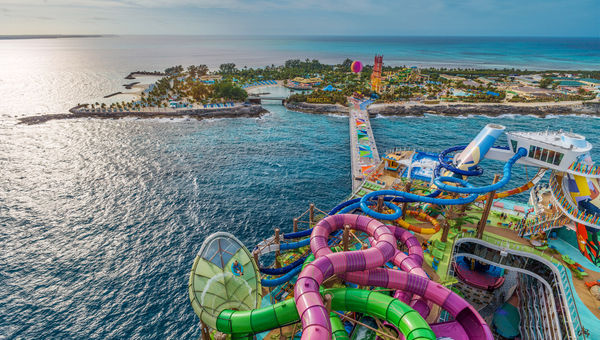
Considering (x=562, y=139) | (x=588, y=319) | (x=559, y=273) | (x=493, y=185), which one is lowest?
(x=588, y=319)

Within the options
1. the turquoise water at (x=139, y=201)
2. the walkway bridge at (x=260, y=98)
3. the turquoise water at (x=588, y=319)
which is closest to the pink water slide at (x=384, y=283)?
the turquoise water at (x=588, y=319)

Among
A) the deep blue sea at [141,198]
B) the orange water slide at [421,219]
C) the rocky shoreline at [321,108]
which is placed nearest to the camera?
the orange water slide at [421,219]

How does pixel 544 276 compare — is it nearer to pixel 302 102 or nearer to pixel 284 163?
pixel 284 163

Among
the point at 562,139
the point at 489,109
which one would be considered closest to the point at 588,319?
the point at 562,139

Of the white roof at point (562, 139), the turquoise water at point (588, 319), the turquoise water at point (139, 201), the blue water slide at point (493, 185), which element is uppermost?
the white roof at point (562, 139)

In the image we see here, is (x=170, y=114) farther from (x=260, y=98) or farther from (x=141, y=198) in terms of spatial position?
(x=141, y=198)

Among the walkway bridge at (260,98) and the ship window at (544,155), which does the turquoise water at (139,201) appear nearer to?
the walkway bridge at (260,98)
